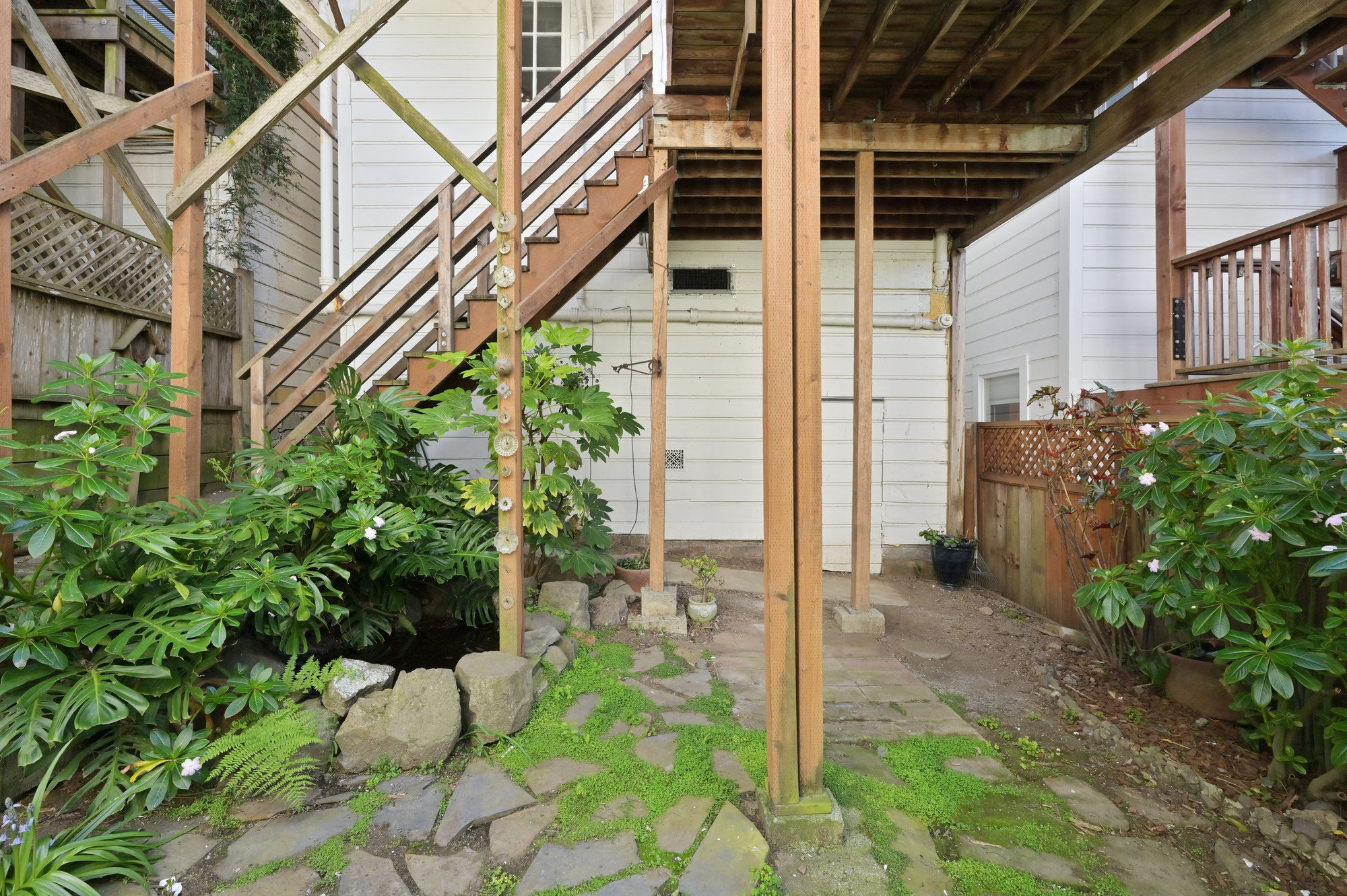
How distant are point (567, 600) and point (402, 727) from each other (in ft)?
4.37

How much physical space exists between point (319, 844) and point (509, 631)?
3.39ft

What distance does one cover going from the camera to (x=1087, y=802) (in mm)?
2172

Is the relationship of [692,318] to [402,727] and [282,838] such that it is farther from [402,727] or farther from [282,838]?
[282,838]

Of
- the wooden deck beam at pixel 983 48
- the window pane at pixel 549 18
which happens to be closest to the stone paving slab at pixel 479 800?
the wooden deck beam at pixel 983 48

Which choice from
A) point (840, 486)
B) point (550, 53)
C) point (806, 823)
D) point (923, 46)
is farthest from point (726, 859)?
point (550, 53)

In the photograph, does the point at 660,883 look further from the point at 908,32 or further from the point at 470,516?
the point at 908,32

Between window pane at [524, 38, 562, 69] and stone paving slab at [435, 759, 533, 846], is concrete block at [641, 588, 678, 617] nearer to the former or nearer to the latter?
stone paving slab at [435, 759, 533, 846]

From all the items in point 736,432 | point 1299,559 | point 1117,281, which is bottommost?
point 1299,559

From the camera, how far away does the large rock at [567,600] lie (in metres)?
3.45

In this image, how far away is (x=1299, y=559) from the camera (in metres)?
2.26

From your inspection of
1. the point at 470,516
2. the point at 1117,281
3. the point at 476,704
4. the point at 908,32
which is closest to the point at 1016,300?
the point at 1117,281

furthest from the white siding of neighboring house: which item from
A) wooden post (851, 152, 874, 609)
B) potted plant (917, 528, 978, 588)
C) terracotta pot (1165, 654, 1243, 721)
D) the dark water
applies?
the dark water

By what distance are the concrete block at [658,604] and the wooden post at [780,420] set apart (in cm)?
195

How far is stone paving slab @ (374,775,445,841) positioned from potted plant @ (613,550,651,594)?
194 cm
